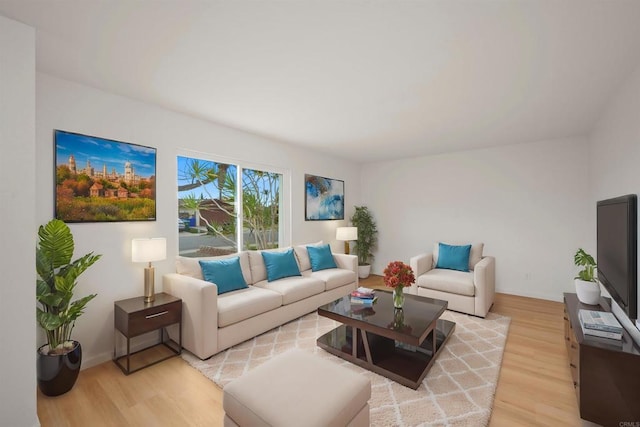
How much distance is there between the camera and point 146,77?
91.4 inches

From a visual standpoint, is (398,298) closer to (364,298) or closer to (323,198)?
(364,298)

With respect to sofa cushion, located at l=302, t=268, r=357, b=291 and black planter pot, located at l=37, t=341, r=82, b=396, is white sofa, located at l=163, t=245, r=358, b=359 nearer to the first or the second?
sofa cushion, located at l=302, t=268, r=357, b=291

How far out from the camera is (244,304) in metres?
2.76

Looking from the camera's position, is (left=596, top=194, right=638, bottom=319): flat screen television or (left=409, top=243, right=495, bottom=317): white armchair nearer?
(left=596, top=194, right=638, bottom=319): flat screen television

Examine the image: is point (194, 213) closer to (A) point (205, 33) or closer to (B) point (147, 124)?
(B) point (147, 124)

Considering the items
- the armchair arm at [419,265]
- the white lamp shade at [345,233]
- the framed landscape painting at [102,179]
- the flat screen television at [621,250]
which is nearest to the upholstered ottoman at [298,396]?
the flat screen television at [621,250]

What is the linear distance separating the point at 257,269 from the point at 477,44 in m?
3.19

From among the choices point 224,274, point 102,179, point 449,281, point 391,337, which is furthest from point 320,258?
point 102,179

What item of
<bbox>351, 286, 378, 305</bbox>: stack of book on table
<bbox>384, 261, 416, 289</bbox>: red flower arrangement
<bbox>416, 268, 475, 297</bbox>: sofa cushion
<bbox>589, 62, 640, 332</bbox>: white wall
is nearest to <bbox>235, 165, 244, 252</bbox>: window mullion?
<bbox>351, 286, 378, 305</bbox>: stack of book on table

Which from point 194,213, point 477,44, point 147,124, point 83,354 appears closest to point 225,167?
point 194,213

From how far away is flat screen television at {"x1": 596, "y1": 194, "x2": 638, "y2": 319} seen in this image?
1735 mm

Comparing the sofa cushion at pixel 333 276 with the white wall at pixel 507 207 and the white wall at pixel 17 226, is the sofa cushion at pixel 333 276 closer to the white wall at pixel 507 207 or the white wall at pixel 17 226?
the white wall at pixel 507 207

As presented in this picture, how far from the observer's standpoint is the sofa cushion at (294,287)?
321cm

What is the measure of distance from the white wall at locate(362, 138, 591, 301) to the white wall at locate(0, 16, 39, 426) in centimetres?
529
